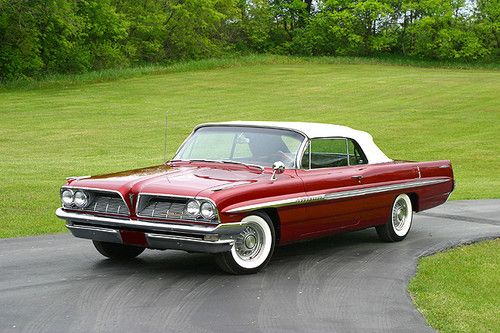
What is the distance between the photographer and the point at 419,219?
1312 centimetres

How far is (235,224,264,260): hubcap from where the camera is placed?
28.9 feet

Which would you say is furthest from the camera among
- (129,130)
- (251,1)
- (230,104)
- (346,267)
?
(251,1)

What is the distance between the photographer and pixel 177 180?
8930 mm

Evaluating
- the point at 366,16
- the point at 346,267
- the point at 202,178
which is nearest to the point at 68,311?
the point at 202,178

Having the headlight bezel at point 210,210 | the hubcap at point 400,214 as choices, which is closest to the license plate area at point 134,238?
the headlight bezel at point 210,210

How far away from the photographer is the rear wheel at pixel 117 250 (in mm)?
9609

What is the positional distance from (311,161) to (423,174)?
7.23 ft

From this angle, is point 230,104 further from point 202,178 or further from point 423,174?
point 202,178

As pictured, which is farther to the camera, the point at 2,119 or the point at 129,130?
the point at 2,119

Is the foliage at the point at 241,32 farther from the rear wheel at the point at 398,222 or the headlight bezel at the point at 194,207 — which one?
the headlight bezel at the point at 194,207

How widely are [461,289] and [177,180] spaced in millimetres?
2861

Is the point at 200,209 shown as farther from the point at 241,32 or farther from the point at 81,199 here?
the point at 241,32

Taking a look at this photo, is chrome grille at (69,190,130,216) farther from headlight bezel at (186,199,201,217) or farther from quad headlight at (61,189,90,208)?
headlight bezel at (186,199,201,217)

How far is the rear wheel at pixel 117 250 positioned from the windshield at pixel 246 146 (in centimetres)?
120
